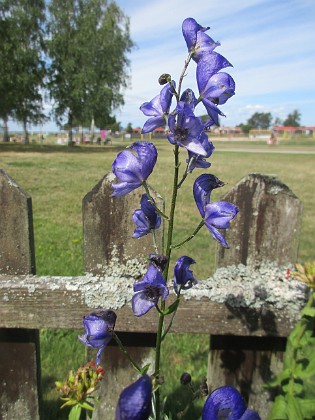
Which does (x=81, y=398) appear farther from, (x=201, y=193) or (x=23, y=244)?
(x=201, y=193)

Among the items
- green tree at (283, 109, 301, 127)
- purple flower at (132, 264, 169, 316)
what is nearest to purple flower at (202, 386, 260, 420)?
purple flower at (132, 264, 169, 316)

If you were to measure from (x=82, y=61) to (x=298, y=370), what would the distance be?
29.5 metres

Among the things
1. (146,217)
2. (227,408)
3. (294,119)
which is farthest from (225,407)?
(294,119)

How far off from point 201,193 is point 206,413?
0.52 metres

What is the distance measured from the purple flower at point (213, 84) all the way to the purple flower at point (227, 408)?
24.3 inches

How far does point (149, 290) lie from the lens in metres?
1.11

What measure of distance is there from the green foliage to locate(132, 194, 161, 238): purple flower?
85 centimetres

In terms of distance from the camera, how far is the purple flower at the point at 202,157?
1061 millimetres

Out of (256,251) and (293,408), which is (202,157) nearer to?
(256,251)

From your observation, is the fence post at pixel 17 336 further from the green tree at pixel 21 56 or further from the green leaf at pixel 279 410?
the green tree at pixel 21 56

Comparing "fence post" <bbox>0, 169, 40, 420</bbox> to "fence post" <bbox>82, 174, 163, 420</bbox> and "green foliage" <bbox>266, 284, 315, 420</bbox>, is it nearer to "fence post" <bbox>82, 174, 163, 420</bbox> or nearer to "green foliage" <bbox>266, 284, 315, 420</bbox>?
"fence post" <bbox>82, 174, 163, 420</bbox>

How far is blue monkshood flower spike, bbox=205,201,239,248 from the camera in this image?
1103 mm

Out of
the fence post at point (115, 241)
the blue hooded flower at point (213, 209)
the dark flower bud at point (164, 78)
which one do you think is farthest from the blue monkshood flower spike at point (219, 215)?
→ the fence post at point (115, 241)

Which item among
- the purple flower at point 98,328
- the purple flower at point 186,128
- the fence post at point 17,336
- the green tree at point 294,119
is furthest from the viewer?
the green tree at point 294,119
